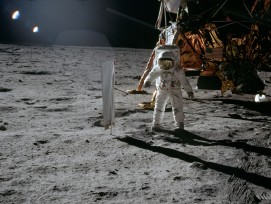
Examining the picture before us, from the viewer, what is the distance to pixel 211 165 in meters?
→ 3.04

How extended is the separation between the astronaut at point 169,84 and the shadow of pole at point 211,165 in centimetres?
54

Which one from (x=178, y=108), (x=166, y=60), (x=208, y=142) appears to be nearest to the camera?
(x=208, y=142)

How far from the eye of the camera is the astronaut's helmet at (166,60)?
154 inches

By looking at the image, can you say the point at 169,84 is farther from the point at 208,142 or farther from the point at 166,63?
the point at 208,142

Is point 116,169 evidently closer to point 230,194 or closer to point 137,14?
point 230,194

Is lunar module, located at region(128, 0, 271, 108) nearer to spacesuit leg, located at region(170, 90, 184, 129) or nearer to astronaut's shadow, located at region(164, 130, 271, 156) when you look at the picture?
spacesuit leg, located at region(170, 90, 184, 129)

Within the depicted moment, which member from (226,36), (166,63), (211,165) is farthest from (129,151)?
(226,36)

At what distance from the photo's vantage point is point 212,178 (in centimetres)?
277

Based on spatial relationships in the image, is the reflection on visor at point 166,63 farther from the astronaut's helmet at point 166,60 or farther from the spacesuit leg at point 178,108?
the spacesuit leg at point 178,108

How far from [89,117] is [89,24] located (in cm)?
1401

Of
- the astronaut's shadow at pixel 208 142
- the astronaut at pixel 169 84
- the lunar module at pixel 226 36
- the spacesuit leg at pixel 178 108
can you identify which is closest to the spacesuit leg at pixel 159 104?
the astronaut at pixel 169 84

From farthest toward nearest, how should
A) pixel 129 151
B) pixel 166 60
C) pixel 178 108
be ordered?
pixel 178 108, pixel 166 60, pixel 129 151

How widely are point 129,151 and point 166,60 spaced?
48.2 inches

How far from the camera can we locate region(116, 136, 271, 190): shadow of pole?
274cm
